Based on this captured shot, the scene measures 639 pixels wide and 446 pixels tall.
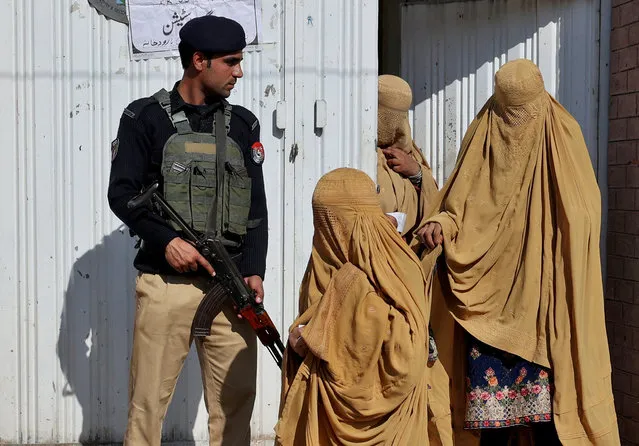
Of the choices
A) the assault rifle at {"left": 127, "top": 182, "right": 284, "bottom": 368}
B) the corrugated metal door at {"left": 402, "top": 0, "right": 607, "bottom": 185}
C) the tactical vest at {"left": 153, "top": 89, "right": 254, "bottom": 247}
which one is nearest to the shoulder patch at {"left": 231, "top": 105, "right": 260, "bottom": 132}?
the tactical vest at {"left": 153, "top": 89, "right": 254, "bottom": 247}

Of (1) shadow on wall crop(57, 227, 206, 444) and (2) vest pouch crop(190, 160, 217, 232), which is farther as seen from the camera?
(1) shadow on wall crop(57, 227, 206, 444)

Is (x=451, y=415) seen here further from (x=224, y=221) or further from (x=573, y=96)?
(x=573, y=96)

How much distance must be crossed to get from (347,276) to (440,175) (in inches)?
107

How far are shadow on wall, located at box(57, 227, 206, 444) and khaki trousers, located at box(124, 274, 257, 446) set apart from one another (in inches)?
37.7

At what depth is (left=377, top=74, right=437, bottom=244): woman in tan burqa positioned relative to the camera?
5012 mm

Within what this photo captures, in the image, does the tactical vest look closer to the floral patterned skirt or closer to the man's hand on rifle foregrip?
the man's hand on rifle foregrip

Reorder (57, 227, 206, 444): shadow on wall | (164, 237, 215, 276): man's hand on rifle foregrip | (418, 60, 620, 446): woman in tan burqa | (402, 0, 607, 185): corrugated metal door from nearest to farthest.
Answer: (164, 237, 215, 276): man's hand on rifle foregrip → (418, 60, 620, 446): woman in tan burqa → (57, 227, 206, 444): shadow on wall → (402, 0, 607, 185): corrugated metal door

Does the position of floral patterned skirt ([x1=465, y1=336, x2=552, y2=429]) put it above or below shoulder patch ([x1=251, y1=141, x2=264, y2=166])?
below

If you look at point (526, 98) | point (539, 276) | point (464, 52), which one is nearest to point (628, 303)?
point (539, 276)

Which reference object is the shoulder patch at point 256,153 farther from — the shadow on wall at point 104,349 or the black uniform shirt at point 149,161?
the shadow on wall at point 104,349

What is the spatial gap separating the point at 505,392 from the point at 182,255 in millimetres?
1529

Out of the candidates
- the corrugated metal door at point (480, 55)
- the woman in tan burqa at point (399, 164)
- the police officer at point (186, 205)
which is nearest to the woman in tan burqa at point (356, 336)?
the police officer at point (186, 205)

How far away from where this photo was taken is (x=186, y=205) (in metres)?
3.78

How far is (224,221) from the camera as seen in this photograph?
3.83 meters
